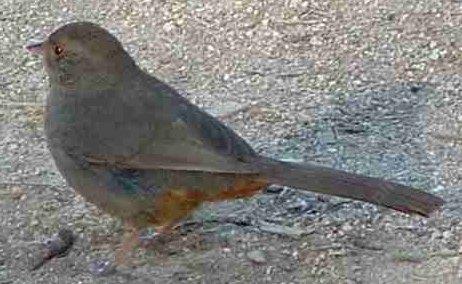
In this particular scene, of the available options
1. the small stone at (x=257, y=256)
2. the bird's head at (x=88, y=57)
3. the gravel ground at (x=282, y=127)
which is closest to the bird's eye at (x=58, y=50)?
the bird's head at (x=88, y=57)

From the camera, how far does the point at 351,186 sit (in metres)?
5.61

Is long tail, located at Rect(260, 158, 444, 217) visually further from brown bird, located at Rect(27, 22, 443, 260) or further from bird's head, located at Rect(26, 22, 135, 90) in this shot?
bird's head, located at Rect(26, 22, 135, 90)

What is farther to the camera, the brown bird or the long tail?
the brown bird

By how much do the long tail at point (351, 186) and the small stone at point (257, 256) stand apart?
1.32 ft

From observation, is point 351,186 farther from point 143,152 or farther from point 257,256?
point 143,152

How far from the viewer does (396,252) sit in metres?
5.89

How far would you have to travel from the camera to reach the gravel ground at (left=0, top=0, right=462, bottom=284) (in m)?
5.89

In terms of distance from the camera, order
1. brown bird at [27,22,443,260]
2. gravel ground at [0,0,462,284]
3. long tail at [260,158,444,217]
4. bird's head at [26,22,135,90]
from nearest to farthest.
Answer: long tail at [260,158,444,217] → brown bird at [27,22,443,260] → gravel ground at [0,0,462,284] → bird's head at [26,22,135,90]

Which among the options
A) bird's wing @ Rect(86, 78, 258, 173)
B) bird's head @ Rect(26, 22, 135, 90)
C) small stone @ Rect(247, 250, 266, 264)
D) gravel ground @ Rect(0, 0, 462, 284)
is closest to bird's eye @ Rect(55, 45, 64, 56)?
bird's head @ Rect(26, 22, 135, 90)

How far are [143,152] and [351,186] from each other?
0.83 m

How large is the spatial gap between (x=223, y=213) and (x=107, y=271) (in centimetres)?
68

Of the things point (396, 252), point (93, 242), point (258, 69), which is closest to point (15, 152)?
point (93, 242)

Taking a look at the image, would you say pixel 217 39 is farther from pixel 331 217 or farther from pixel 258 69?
pixel 331 217

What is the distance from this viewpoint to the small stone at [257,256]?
5.89 m
